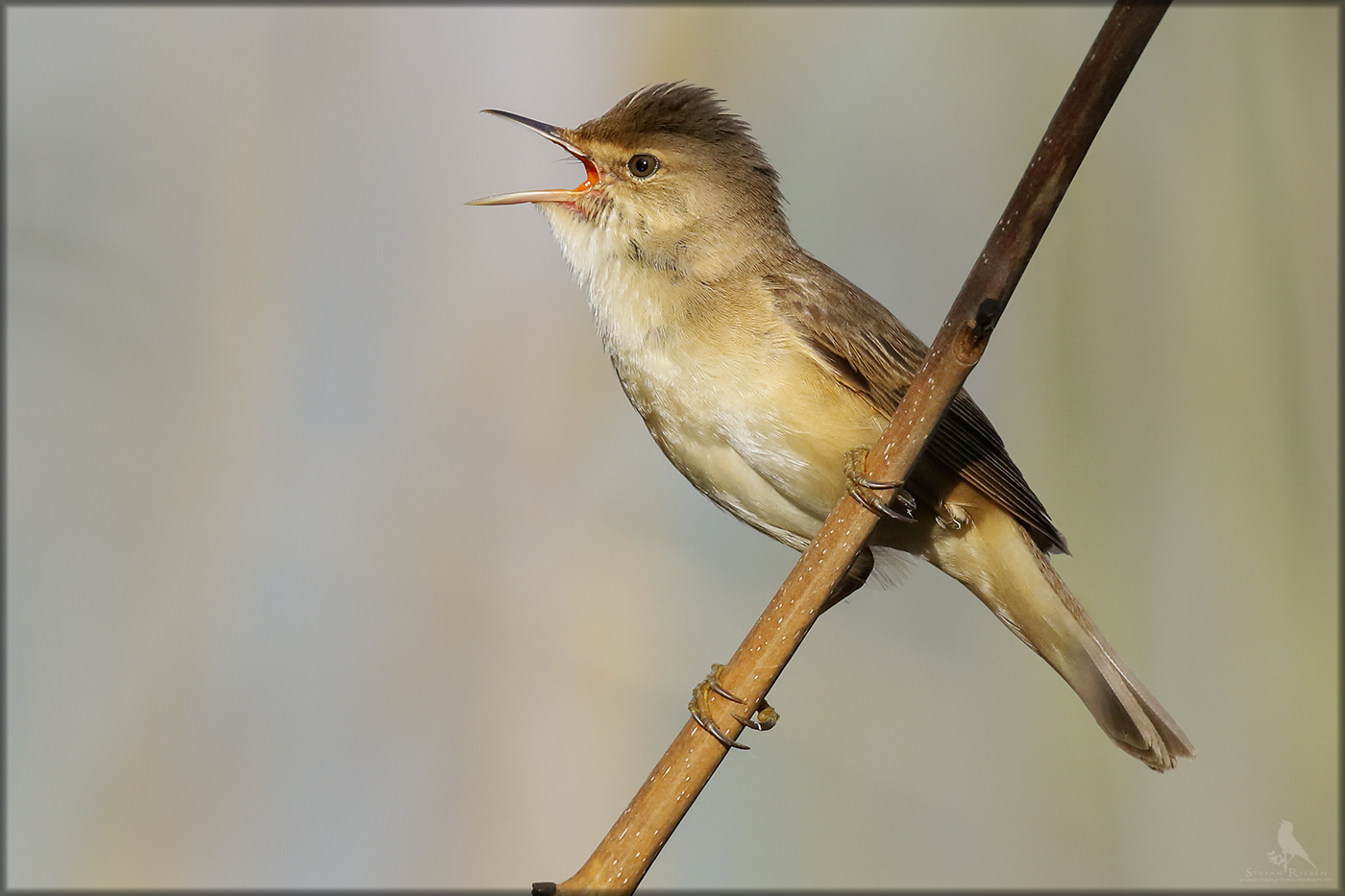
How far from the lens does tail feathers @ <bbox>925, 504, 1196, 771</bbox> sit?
2430 millimetres

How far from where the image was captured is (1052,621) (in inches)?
99.9

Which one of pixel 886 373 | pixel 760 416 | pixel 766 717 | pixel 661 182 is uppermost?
pixel 661 182

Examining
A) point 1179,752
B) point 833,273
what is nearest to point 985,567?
point 1179,752

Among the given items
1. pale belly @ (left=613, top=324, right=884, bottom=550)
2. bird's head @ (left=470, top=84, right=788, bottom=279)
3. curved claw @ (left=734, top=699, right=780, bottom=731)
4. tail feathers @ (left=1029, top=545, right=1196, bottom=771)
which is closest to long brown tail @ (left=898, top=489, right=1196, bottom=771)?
tail feathers @ (left=1029, top=545, right=1196, bottom=771)

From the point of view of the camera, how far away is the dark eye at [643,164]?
9.05 ft

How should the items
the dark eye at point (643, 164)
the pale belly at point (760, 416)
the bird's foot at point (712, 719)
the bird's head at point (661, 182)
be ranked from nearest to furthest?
the bird's foot at point (712, 719) < the pale belly at point (760, 416) < the bird's head at point (661, 182) < the dark eye at point (643, 164)

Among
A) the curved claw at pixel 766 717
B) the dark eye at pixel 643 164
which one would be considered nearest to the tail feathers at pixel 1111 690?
the curved claw at pixel 766 717

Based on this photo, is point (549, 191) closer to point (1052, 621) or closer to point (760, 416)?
point (760, 416)

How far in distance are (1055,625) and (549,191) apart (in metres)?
1.63

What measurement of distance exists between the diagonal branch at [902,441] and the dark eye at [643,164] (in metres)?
1.41

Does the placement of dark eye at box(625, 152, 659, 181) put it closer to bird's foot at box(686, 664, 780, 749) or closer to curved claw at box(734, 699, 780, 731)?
bird's foot at box(686, 664, 780, 749)

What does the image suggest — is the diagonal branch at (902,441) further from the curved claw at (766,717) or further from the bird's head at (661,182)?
the bird's head at (661,182)

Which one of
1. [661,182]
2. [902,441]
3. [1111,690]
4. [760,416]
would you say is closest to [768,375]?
[760,416]

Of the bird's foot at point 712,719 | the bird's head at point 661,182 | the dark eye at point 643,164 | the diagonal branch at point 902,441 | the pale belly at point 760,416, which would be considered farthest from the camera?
the dark eye at point 643,164
